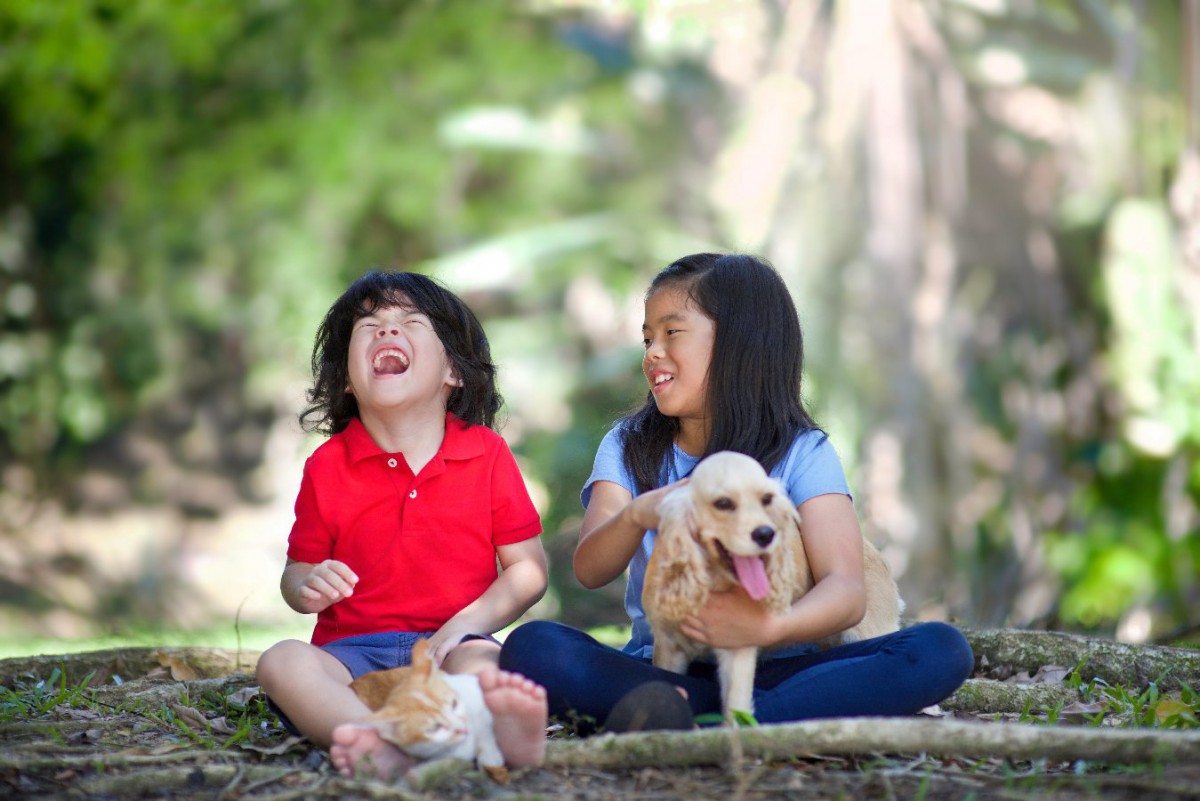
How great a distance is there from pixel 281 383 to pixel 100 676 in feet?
21.1

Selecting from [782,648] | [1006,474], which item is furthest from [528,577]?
[1006,474]

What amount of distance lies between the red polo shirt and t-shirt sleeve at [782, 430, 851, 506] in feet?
2.82

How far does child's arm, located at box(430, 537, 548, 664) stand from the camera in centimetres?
338

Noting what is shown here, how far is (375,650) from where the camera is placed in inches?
136

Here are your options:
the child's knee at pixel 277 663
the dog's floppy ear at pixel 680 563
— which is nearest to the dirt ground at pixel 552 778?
the child's knee at pixel 277 663

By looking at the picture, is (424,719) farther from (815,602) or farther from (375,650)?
(815,602)

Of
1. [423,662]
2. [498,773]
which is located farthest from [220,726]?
[498,773]

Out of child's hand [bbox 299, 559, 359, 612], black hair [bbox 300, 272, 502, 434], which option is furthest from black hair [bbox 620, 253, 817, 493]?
child's hand [bbox 299, 559, 359, 612]

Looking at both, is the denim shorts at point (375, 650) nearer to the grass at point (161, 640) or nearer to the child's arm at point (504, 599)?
the child's arm at point (504, 599)

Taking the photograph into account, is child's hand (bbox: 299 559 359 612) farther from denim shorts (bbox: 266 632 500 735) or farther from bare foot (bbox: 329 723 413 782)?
bare foot (bbox: 329 723 413 782)

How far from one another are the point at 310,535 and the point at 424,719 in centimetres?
107

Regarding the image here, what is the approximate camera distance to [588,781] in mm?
2742

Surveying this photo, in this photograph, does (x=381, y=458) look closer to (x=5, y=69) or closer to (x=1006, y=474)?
(x=1006, y=474)

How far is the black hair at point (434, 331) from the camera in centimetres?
385
